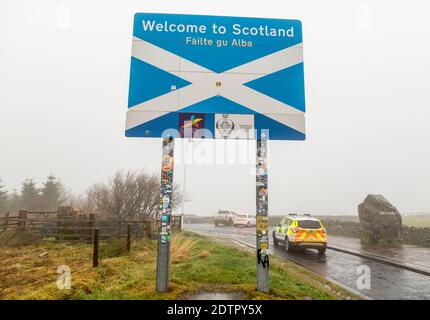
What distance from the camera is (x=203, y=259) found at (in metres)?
8.98

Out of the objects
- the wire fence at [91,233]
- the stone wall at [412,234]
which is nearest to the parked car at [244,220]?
the stone wall at [412,234]

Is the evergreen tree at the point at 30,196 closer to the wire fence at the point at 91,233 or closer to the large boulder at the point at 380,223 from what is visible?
the wire fence at the point at 91,233

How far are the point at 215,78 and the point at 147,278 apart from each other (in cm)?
447

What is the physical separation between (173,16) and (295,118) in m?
3.05

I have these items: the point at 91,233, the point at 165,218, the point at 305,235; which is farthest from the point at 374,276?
the point at 91,233

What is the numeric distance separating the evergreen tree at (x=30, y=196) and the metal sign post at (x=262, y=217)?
2048 inches

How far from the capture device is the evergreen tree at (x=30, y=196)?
160 ft

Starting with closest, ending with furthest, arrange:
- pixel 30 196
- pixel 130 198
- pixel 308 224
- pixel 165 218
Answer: pixel 165 218 → pixel 308 224 → pixel 130 198 → pixel 30 196

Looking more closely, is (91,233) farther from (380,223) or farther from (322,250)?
(380,223)

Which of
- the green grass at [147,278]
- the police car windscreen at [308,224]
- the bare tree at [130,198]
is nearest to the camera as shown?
the green grass at [147,278]

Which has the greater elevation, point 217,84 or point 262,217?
point 217,84

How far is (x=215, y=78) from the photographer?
5367 mm

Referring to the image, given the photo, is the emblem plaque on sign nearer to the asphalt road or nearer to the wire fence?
the asphalt road
